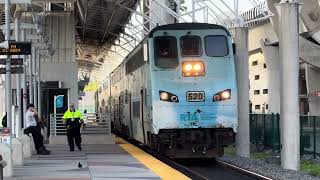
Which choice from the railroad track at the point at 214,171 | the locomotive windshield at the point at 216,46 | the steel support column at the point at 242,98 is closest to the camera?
the railroad track at the point at 214,171

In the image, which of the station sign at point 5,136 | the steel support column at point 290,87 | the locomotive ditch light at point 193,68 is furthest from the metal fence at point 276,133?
the station sign at point 5,136

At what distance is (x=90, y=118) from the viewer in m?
33.0

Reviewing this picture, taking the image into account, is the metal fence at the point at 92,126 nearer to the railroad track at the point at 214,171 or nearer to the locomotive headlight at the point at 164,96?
the railroad track at the point at 214,171

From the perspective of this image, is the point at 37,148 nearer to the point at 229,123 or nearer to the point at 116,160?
the point at 116,160

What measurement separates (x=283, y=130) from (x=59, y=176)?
7717mm

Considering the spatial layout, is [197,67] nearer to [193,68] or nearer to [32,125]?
[193,68]

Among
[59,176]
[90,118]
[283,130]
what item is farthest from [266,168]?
[90,118]

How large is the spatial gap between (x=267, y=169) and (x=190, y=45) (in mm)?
4472

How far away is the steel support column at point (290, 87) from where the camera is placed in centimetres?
1973

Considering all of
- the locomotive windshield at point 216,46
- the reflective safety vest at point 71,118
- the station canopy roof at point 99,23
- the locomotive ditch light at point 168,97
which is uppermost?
the station canopy roof at point 99,23

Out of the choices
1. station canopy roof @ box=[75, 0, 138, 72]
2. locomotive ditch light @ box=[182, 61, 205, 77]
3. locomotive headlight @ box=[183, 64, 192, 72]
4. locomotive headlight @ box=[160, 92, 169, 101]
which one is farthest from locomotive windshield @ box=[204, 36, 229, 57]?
station canopy roof @ box=[75, 0, 138, 72]

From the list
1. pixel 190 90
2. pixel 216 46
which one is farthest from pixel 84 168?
pixel 216 46

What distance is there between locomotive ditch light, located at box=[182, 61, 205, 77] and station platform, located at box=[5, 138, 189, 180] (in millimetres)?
2822

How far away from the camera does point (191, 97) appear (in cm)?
1984
